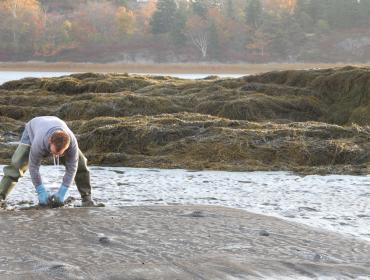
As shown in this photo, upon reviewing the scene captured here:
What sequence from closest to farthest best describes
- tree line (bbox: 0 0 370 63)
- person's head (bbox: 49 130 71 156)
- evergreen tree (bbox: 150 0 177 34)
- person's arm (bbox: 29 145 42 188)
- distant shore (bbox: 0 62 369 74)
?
person's head (bbox: 49 130 71 156), person's arm (bbox: 29 145 42 188), distant shore (bbox: 0 62 369 74), tree line (bbox: 0 0 370 63), evergreen tree (bbox: 150 0 177 34)

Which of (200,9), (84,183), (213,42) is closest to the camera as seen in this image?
(84,183)

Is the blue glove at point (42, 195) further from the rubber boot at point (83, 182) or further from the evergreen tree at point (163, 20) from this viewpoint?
the evergreen tree at point (163, 20)

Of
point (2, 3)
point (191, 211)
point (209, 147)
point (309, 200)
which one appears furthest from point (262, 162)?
point (2, 3)

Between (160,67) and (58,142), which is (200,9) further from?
(58,142)

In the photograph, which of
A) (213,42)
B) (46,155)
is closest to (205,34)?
(213,42)

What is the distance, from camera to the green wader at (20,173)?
20.7 feet

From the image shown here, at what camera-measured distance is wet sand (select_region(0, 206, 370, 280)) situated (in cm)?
459

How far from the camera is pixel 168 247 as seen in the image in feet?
17.1

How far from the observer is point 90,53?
72.4 metres

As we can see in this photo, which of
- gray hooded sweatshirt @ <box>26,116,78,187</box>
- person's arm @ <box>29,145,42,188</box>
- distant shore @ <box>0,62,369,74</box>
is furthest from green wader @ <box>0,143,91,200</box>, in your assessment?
distant shore @ <box>0,62,369,74</box>

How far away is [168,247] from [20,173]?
6.68 feet

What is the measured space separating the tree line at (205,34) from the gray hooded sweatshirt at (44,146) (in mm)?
61671

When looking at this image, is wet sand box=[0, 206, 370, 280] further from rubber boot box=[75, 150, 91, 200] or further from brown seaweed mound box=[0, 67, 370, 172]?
brown seaweed mound box=[0, 67, 370, 172]

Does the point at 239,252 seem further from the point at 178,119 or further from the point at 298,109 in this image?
the point at 298,109
